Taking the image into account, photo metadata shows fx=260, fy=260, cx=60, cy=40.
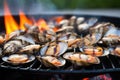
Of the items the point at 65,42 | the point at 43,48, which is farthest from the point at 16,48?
the point at 65,42

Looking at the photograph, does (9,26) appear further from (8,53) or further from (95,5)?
(95,5)

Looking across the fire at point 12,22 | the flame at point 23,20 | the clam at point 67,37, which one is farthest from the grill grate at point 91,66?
the flame at point 23,20

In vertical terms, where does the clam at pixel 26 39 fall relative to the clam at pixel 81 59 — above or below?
above

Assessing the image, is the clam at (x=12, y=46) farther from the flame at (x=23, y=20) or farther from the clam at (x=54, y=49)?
the flame at (x=23, y=20)

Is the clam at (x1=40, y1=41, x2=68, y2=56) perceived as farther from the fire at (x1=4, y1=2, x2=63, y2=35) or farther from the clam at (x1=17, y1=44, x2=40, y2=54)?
the fire at (x1=4, y1=2, x2=63, y2=35)

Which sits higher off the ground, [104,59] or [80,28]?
[80,28]

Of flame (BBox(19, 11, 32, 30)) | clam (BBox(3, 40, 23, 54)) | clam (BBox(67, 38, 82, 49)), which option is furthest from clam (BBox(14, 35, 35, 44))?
flame (BBox(19, 11, 32, 30))
